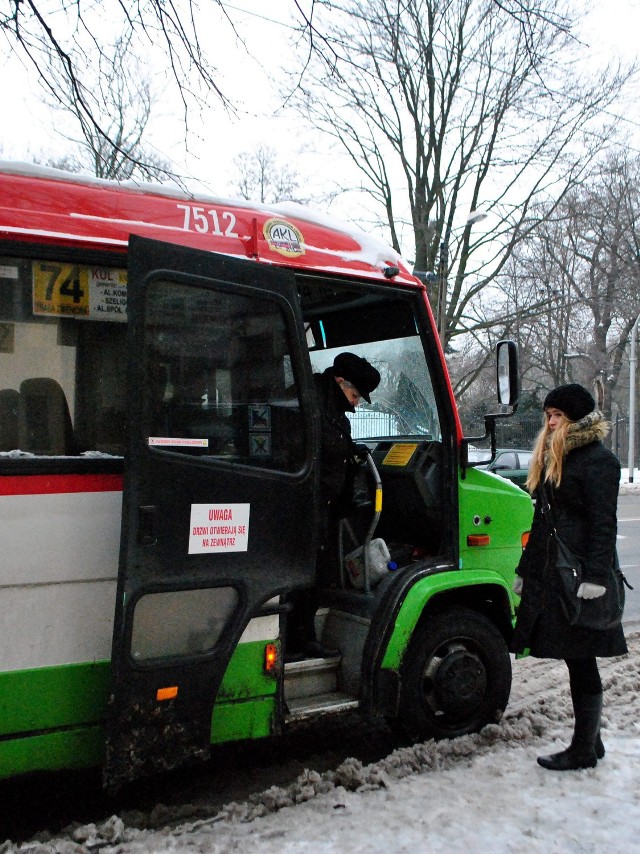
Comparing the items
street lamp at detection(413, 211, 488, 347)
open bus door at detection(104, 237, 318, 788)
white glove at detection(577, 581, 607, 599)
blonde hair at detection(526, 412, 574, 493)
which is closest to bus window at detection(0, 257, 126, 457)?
open bus door at detection(104, 237, 318, 788)

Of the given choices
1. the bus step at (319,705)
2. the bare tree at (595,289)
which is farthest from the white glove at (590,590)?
the bare tree at (595,289)

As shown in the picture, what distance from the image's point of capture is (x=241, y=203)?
4113 millimetres

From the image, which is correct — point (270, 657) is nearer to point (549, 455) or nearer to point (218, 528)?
point (218, 528)

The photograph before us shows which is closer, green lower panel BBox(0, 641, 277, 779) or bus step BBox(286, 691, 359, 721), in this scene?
green lower panel BBox(0, 641, 277, 779)

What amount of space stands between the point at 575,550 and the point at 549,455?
50 cm

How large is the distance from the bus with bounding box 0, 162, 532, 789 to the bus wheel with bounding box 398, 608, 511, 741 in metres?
0.03

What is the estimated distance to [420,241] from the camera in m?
26.2

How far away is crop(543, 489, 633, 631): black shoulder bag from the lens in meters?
4.04

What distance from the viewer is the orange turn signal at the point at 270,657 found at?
12.7 feet

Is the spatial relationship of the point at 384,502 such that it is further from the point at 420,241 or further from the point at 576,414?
the point at 420,241

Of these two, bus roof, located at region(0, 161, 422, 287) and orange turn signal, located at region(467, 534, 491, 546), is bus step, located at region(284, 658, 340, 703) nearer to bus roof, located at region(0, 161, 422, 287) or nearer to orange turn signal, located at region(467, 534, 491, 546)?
orange turn signal, located at region(467, 534, 491, 546)

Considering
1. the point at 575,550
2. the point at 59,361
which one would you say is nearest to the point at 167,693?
the point at 59,361

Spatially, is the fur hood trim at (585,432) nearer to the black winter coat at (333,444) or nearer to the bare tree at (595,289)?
the black winter coat at (333,444)

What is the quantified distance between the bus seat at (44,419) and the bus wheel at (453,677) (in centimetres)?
210
